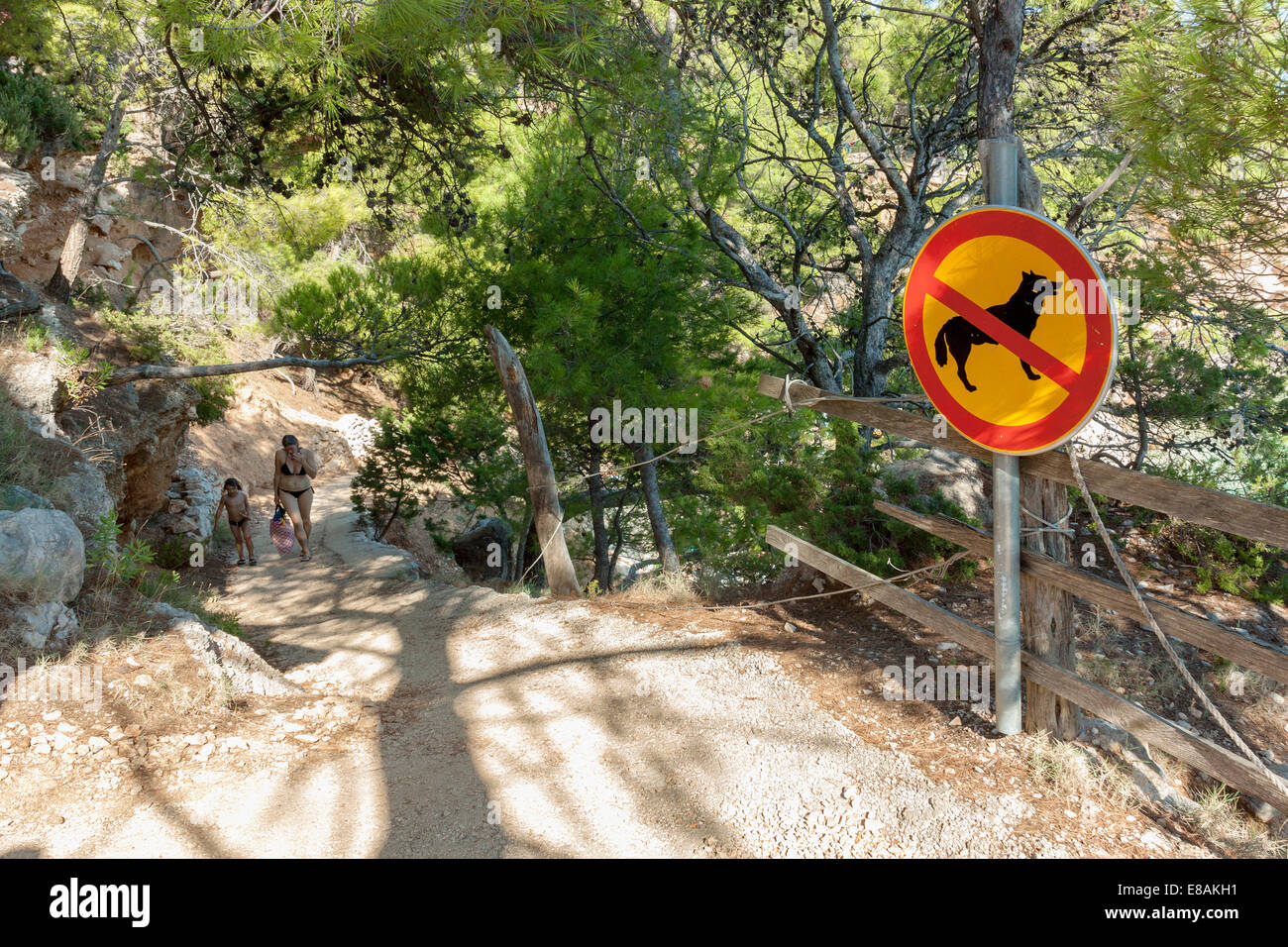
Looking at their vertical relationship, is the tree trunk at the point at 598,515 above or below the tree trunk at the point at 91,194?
below

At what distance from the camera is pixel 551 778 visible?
11.1 ft

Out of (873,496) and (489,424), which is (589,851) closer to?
(873,496)

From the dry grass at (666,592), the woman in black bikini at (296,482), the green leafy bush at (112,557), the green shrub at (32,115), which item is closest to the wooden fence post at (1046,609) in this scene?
the dry grass at (666,592)

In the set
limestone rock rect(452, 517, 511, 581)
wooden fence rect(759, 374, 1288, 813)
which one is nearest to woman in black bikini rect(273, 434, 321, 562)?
limestone rock rect(452, 517, 511, 581)

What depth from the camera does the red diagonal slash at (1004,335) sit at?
2902mm

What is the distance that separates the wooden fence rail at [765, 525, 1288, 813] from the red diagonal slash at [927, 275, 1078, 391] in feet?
3.66

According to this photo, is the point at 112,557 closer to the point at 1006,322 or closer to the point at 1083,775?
the point at 1006,322

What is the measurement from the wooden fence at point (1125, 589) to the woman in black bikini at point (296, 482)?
7411 mm

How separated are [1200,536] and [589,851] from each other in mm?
5402

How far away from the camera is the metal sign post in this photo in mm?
3205

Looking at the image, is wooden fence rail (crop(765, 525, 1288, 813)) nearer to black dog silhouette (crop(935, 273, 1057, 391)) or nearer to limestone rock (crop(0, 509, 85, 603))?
black dog silhouette (crop(935, 273, 1057, 391))

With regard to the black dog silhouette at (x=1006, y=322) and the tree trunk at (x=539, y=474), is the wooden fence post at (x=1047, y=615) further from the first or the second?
the tree trunk at (x=539, y=474)

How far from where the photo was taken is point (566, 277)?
10.1 m

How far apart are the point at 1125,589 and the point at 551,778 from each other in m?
2.29
